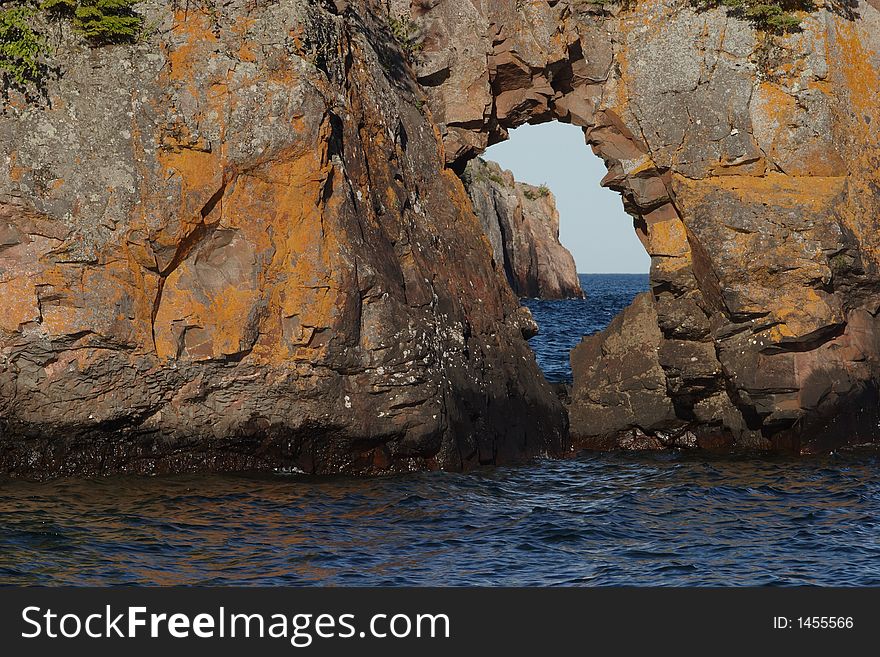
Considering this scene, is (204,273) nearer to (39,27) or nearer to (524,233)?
(39,27)

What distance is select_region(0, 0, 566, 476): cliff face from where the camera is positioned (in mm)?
17562

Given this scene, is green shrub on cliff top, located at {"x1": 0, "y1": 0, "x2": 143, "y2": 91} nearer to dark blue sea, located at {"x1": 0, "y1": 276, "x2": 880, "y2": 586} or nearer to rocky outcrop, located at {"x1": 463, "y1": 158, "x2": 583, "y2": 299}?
dark blue sea, located at {"x1": 0, "y1": 276, "x2": 880, "y2": 586}

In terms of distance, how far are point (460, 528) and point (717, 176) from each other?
9351 millimetres

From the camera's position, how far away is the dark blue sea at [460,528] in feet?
44.0

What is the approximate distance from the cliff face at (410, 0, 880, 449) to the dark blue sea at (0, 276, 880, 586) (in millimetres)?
2033

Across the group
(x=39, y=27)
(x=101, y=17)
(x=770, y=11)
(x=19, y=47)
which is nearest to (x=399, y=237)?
(x=101, y=17)

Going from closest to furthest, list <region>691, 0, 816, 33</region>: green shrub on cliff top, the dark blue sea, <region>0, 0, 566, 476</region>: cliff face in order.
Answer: the dark blue sea → <region>0, 0, 566, 476</region>: cliff face → <region>691, 0, 816, 33</region>: green shrub on cliff top

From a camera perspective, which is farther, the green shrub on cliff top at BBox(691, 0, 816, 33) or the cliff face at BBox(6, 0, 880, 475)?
the green shrub on cliff top at BBox(691, 0, 816, 33)

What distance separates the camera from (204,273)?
18297mm

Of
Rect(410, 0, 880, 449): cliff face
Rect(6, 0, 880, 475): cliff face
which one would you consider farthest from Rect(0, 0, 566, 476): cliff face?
Rect(410, 0, 880, 449): cliff face

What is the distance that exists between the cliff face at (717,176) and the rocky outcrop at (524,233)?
1663 inches

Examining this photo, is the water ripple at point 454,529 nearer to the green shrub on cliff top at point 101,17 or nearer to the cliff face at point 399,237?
the cliff face at point 399,237

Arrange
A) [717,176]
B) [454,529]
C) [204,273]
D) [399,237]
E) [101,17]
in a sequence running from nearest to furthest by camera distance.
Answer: [454,529] → [101,17] → [204,273] → [399,237] → [717,176]

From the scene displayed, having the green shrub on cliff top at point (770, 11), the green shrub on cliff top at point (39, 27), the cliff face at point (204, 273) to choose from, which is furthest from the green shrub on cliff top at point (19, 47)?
the green shrub on cliff top at point (770, 11)
